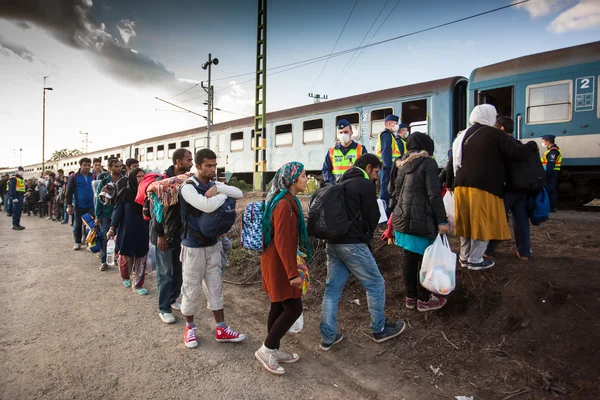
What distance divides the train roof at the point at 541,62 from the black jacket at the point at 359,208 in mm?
7122

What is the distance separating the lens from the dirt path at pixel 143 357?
254 centimetres

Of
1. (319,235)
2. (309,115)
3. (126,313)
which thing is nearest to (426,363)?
(319,235)

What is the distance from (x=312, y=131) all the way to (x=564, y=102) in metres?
7.01

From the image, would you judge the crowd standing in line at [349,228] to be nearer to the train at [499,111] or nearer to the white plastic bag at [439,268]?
the white plastic bag at [439,268]

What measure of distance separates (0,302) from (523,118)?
32.7 ft

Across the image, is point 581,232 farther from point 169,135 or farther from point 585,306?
point 169,135

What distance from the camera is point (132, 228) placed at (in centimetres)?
486

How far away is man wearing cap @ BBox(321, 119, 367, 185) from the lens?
4785 millimetres

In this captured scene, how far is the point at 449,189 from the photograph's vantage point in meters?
3.97

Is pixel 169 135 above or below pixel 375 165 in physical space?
above

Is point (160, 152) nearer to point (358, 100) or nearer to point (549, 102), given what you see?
point (358, 100)

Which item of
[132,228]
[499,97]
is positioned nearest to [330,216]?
[132,228]

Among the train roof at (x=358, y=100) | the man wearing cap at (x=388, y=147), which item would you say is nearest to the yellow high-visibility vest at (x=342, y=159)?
the man wearing cap at (x=388, y=147)

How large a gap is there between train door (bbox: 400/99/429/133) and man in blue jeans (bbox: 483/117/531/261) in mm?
5832
